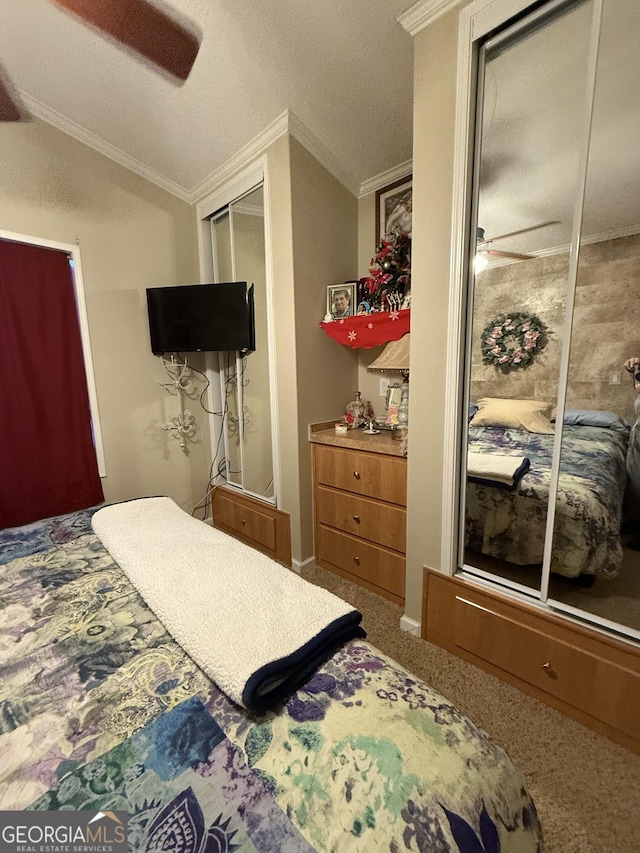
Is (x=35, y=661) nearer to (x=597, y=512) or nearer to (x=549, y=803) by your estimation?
(x=549, y=803)

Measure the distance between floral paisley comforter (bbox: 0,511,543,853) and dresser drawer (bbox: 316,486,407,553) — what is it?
3.66ft

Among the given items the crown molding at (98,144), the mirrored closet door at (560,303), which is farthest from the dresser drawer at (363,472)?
the crown molding at (98,144)

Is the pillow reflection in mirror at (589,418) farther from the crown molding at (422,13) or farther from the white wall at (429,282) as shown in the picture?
the crown molding at (422,13)

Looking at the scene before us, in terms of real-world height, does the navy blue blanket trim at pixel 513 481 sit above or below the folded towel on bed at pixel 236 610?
above

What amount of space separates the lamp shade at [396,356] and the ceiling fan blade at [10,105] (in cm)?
251

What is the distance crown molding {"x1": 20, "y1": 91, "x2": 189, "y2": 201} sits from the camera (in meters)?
2.02

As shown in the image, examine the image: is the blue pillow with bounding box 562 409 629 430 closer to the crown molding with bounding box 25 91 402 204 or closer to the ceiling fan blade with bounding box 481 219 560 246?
the ceiling fan blade with bounding box 481 219 560 246

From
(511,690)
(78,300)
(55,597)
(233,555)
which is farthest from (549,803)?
(78,300)

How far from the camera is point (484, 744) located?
660 mm

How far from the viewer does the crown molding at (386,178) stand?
220 cm

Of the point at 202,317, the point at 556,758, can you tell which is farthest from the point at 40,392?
the point at 556,758

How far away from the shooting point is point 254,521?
2.65 m

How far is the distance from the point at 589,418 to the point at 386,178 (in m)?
2.01

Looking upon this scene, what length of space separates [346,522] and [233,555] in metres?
1.14
